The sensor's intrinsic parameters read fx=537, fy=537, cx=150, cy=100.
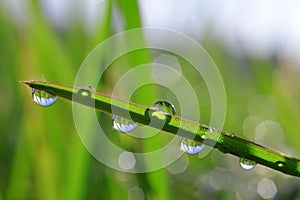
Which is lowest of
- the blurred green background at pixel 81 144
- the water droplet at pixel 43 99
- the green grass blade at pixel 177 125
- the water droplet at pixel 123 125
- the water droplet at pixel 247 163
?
the green grass blade at pixel 177 125

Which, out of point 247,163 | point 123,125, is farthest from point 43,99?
point 247,163

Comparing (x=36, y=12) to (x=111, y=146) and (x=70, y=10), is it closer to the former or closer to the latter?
(x=111, y=146)

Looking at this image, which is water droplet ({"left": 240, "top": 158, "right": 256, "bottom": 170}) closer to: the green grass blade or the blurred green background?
the green grass blade

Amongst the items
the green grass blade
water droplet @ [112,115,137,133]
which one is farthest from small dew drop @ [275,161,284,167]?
water droplet @ [112,115,137,133]

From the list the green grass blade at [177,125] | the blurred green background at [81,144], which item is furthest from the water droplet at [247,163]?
the blurred green background at [81,144]

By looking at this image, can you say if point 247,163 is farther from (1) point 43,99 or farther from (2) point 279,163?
(1) point 43,99

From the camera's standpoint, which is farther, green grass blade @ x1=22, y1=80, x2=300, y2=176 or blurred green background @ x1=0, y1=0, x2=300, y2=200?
blurred green background @ x1=0, y1=0, x2=300, y2=200

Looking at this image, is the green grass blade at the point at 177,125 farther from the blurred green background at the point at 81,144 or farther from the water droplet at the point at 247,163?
the blurred green background at the point at 81,144
